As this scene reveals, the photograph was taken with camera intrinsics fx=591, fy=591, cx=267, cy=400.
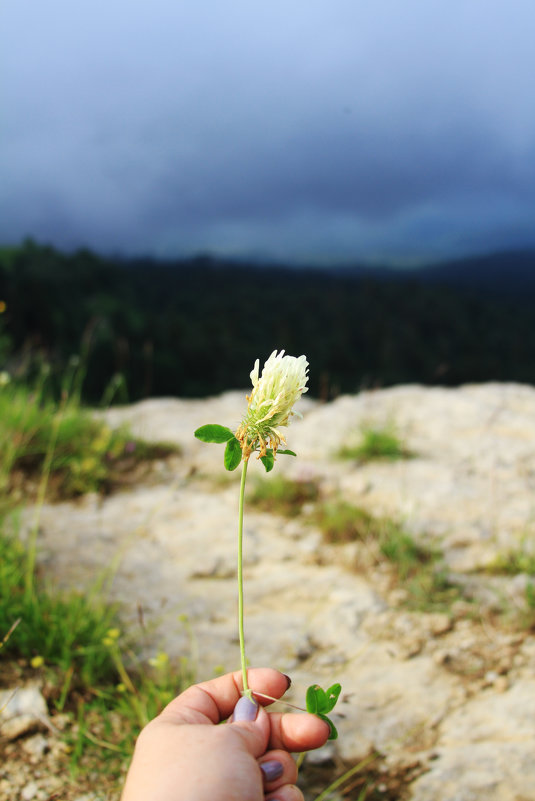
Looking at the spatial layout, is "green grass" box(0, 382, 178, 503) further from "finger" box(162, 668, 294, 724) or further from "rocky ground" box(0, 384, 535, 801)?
"finger" box(162, 668, 294, 724)

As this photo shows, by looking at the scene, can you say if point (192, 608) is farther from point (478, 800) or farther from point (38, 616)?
point (478, 800)

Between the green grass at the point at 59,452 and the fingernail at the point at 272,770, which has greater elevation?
the green grass at the point at 59,452

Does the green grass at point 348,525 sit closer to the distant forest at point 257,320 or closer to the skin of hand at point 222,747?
the skin of hand at point 222,747

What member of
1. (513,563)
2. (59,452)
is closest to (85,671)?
(513,563)

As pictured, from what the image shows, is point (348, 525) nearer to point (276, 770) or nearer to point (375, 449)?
point (375, 449)

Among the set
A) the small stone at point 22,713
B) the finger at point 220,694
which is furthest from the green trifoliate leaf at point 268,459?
the small stone at point 22,713
